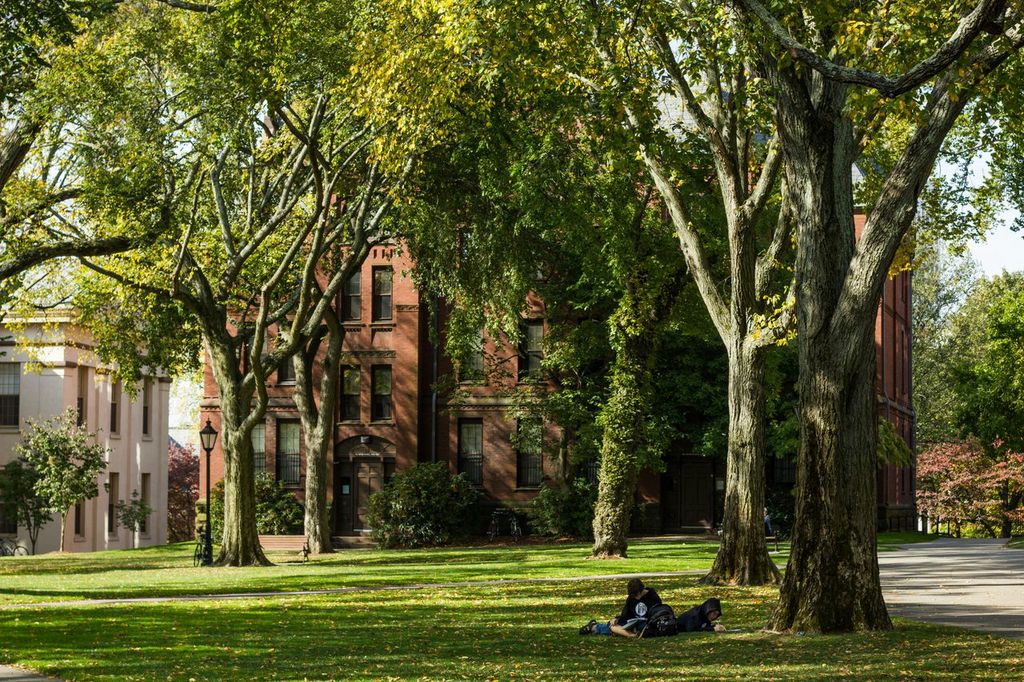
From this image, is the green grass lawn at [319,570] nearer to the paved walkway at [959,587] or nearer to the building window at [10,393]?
the paved walkway at [959,587]

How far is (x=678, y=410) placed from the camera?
47.9 m

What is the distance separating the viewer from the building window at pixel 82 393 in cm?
5506

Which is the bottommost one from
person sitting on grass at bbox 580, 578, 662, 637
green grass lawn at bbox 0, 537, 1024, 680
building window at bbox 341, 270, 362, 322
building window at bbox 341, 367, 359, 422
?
green grass lawn at bbox 0, 537, 1024, 680

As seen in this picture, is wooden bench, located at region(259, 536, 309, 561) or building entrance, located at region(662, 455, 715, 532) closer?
wooden bench, located at region(259, 536, 309, 561)

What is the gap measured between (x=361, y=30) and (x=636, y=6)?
8.29 m

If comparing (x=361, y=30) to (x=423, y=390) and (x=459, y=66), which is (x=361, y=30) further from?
(x=423, y=390)

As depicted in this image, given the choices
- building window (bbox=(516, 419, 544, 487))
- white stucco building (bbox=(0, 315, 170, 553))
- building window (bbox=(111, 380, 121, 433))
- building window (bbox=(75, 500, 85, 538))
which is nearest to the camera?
building window (bbox=(516, 419, 544, 487))

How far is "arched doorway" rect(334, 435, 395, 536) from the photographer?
51.6 metres

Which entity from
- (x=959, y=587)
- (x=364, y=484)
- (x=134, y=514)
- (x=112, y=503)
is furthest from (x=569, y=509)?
(x=959, y=587)

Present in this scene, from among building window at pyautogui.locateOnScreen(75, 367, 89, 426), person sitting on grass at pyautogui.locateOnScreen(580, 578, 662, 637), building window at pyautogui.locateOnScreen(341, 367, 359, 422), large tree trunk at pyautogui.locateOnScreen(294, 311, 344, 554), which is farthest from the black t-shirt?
building window at pyautogui.locateOnScreen(75, 367, 89, 426)

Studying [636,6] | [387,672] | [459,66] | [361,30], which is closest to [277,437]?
[361,30]

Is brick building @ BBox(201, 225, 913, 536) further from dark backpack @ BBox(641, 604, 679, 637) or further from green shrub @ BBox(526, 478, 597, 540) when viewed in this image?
dark backpack @ BBox(641, 604, 679, 637)

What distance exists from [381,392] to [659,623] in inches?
1468

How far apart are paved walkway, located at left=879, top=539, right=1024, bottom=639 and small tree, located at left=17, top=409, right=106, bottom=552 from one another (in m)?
27.7
